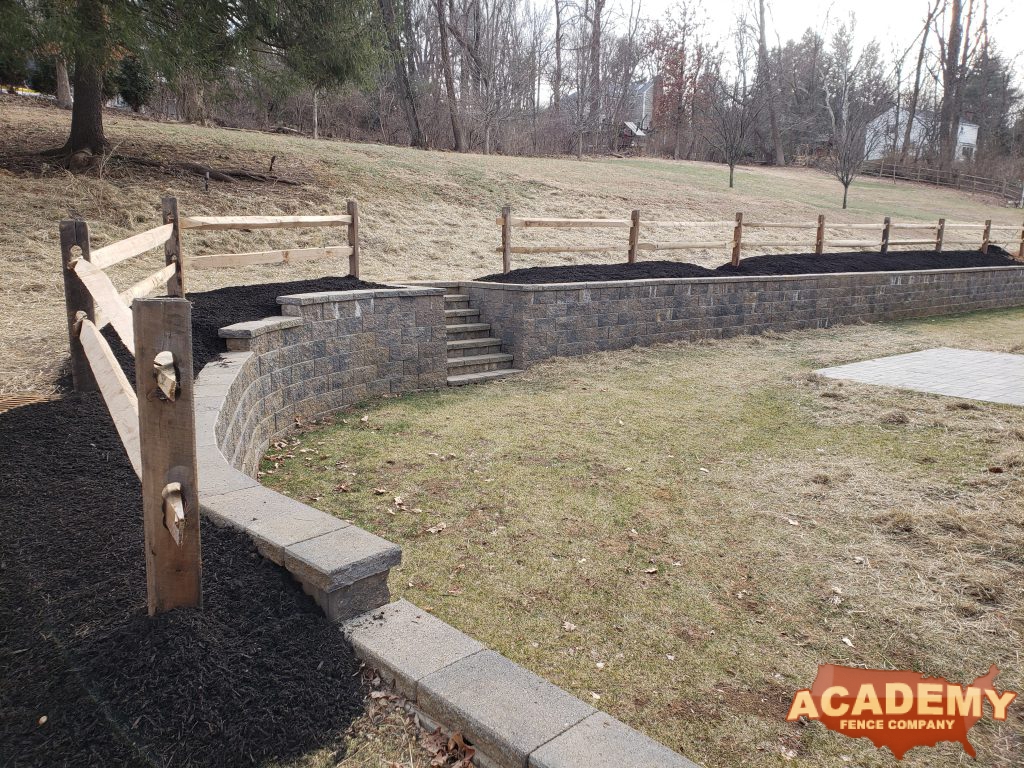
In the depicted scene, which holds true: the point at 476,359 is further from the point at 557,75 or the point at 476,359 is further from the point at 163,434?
the point at 557,75

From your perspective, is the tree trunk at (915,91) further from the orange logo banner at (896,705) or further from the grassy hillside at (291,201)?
the orange logo banner at (896,705)

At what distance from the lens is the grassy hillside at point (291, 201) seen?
8.99 meters

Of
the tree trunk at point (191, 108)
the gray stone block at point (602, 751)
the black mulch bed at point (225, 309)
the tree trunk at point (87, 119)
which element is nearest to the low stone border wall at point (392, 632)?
the gray stone block at point (602, 751)

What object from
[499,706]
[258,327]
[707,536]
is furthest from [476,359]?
[499,706]

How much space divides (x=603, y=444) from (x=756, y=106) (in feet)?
111

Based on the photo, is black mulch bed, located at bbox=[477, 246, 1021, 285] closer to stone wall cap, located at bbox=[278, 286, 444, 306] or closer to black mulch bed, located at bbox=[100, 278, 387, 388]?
stone wall cap, located at bbox=[278, 286, 444, 306]

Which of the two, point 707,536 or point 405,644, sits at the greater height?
point 405,644

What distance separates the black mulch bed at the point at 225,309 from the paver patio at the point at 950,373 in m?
5.50

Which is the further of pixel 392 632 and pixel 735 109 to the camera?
pixel 735 109

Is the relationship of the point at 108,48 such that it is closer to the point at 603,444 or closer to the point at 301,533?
the point at 603,444

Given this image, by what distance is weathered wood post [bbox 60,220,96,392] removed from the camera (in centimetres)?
426

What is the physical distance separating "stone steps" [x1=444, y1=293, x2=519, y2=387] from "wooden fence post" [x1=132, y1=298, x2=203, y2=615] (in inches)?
205

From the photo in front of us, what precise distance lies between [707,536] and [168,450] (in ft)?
9.27

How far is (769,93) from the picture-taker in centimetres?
3778
